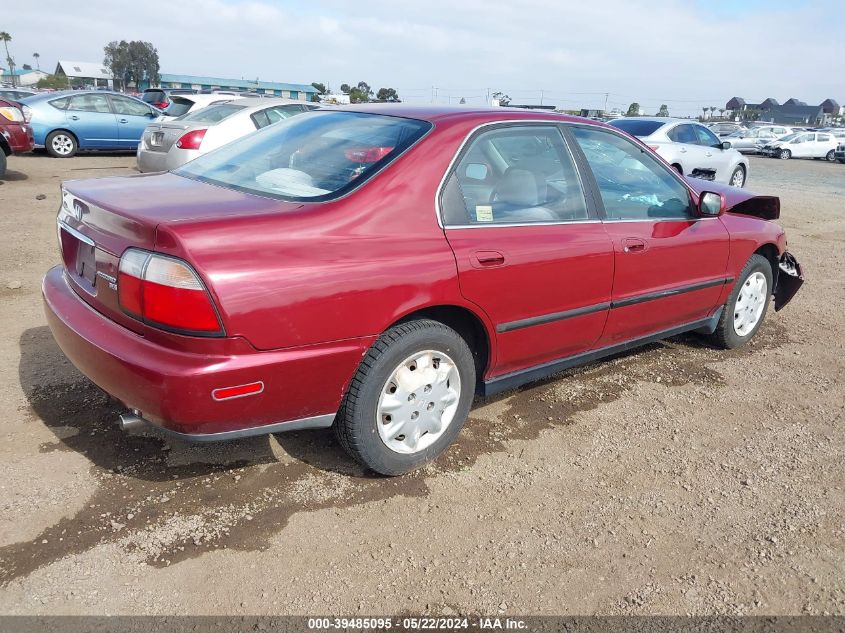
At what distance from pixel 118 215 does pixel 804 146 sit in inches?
1352

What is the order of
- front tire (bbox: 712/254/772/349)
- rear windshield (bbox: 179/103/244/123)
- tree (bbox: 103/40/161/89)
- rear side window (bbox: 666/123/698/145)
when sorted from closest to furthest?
front tire (bbox: 712/254/772/349) → rear windshield (bbox: 179/103/244/123) → rear side window (bbox: 666/123/698/145) → tree (bbox: 103/40/161/89)

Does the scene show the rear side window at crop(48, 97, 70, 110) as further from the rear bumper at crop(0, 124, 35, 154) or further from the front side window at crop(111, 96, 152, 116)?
the rear bumper at crop(0, 124, 35, 154)

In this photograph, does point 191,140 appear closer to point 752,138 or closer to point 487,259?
point 487,259

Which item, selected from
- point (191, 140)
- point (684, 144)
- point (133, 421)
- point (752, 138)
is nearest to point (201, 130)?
point (191, 140)

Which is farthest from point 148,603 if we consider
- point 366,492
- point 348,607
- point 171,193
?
point 171,193

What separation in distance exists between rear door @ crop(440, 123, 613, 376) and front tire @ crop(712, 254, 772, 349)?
1548mm

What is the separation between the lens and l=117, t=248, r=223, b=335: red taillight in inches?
90.7

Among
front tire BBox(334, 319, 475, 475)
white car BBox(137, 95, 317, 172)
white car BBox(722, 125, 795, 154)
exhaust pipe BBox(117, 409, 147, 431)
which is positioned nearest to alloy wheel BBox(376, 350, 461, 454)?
front tire BBox(334, 319, 475, 475)

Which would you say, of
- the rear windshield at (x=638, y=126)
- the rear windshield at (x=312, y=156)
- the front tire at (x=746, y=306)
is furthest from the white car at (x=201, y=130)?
the front tire at (x=746, y=306)

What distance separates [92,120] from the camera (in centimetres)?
1394

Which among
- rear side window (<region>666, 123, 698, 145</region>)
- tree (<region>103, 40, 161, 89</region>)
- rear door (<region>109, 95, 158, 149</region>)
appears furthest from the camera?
tree (<region>103, 40, 161, 89</region>)

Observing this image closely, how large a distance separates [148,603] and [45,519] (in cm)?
70

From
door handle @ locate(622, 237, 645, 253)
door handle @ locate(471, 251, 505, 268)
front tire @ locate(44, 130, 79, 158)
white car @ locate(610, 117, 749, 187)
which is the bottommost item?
front tire @ locate(44, 130, 79, 158)

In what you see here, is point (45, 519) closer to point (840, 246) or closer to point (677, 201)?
point (677, 201)
